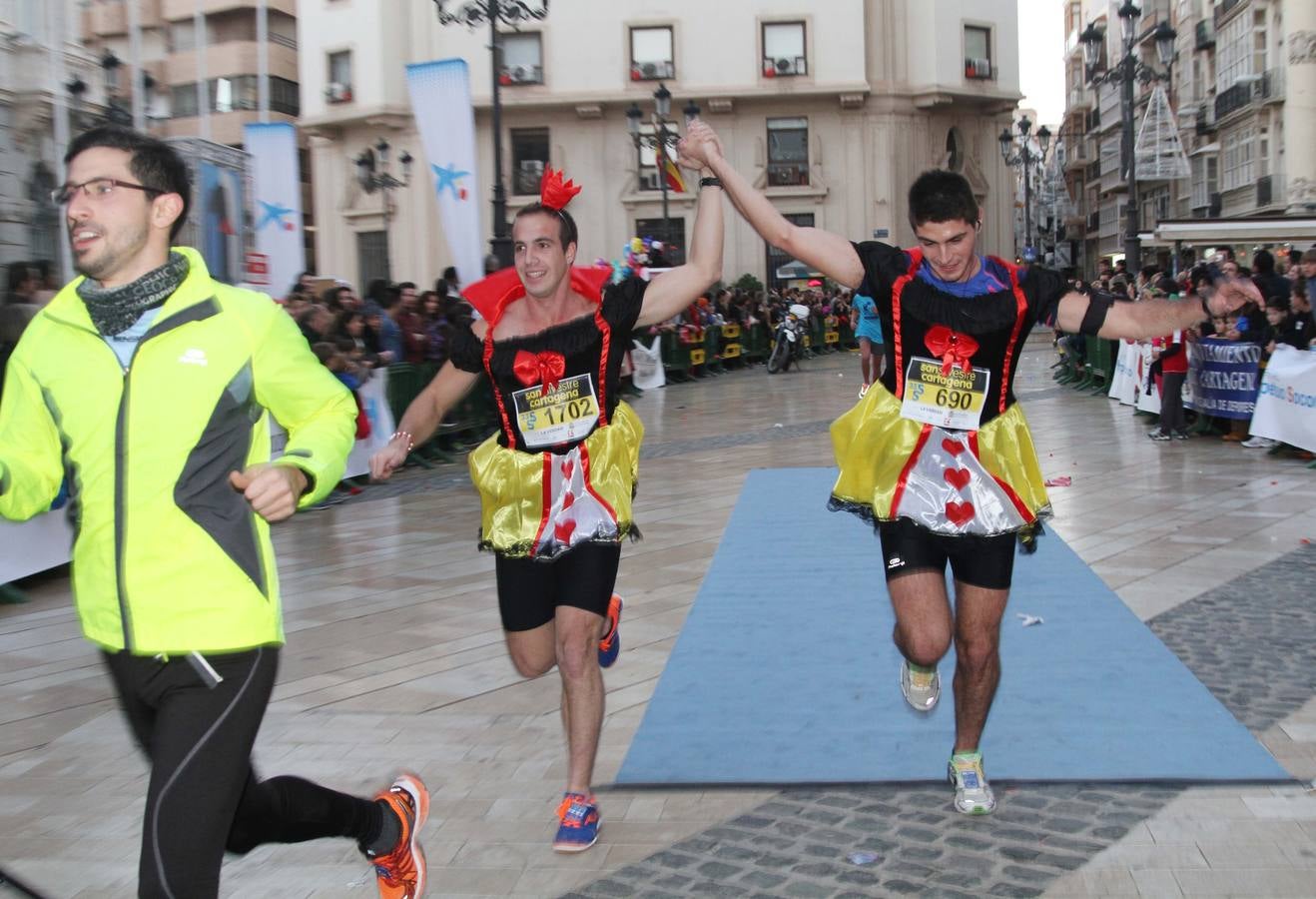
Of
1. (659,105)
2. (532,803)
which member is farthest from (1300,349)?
(659,105)

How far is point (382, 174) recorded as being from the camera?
4000 centimetres

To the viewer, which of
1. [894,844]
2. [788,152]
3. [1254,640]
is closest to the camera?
[894,844]

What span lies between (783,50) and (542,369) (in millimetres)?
43066

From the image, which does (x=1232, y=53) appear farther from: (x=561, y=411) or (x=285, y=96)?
(x=561, y=411)

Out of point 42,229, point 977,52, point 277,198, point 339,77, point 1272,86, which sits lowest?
point 42,229

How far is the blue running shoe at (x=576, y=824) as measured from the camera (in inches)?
167

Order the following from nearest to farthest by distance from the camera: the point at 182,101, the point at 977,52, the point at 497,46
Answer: the point at 497,46
the point at 977,52
the point at 182,101

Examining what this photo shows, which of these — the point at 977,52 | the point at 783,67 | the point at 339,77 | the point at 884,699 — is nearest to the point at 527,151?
the point at 339,77

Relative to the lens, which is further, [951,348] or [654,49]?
[654,49]

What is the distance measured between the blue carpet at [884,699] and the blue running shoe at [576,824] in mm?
587

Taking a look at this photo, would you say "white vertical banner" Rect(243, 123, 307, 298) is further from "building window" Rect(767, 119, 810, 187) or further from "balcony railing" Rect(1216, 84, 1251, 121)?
"balcony railing" Rect(1216, 84, 1251, 121)

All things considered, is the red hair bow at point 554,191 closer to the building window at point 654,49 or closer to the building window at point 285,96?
the building window at point 654,49

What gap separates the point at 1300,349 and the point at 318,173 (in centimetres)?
4020

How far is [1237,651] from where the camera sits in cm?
634
